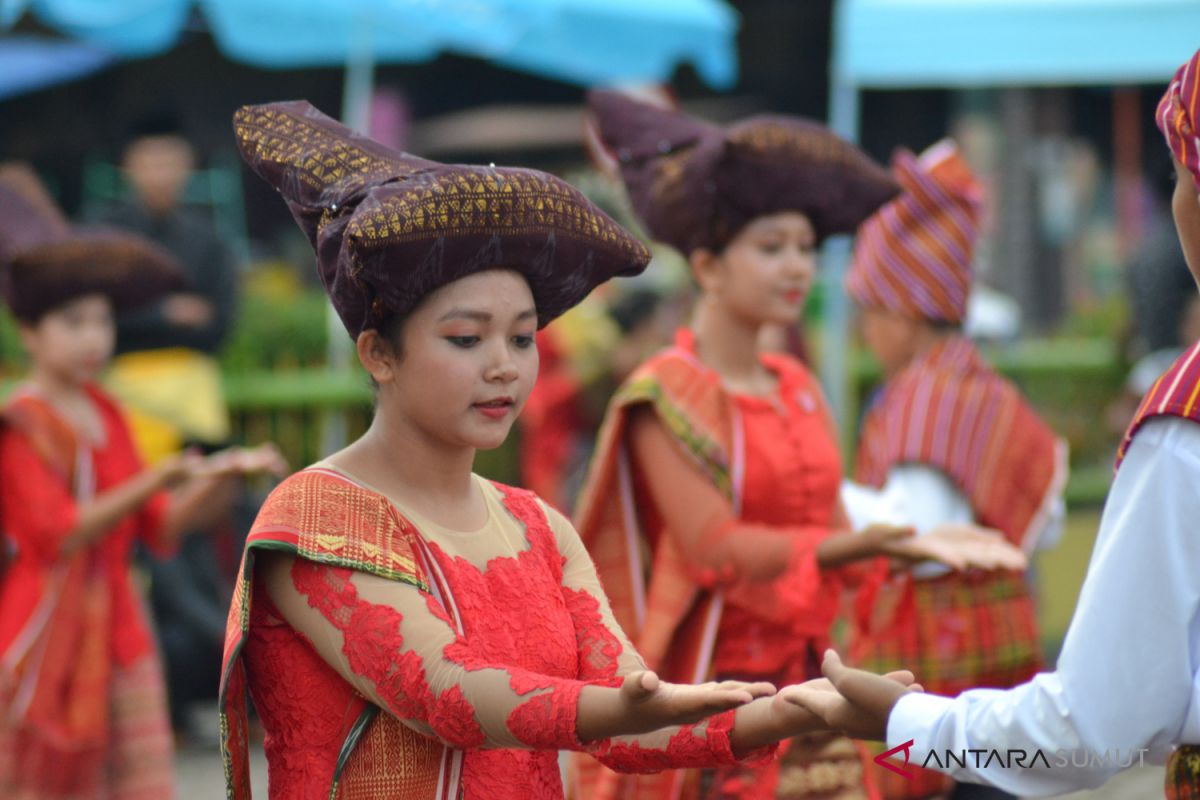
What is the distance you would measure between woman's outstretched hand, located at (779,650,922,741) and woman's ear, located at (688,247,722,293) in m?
1.96

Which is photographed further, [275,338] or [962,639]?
[275,338]

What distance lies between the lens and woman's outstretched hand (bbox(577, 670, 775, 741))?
2.53m

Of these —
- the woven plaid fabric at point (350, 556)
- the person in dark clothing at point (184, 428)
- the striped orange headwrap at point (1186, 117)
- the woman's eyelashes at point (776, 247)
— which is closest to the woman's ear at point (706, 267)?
the woman's eyelashes at point (776, 247)

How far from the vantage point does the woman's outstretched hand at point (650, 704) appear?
2.53 metres

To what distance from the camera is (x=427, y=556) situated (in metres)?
2.90

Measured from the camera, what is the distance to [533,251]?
290cm

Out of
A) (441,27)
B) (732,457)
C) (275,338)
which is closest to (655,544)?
(732,457)

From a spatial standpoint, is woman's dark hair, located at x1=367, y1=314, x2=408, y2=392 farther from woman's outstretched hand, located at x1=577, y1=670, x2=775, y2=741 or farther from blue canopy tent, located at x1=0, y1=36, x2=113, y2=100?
blue canopy tent, located at x1=0, y1=36, x2=113, y2=100

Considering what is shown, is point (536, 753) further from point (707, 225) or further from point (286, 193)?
point (707, 225)

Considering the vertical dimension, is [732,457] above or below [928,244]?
below

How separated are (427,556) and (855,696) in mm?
713

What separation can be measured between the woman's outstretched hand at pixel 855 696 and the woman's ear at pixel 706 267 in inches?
77.1

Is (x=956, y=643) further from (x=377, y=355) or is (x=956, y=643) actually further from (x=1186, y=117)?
(x=1186, y=117)

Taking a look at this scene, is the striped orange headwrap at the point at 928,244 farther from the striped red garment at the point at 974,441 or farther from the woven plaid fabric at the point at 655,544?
the woven plaid fabric at the point at 655,544
